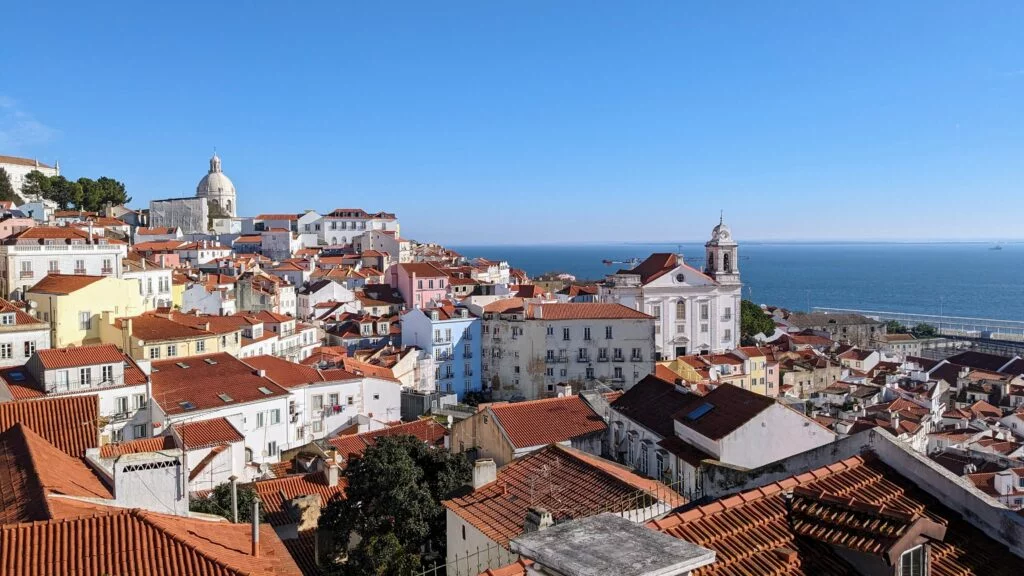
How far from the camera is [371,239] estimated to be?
88.3m

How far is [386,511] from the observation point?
1409 centimetres

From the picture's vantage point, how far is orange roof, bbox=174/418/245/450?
71.5 ft

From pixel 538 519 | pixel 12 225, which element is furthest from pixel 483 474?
pixel 12 225

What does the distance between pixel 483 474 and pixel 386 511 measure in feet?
6.16

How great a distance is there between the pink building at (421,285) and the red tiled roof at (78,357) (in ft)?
118

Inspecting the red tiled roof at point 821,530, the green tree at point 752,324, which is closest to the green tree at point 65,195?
the green tree at point 752,324

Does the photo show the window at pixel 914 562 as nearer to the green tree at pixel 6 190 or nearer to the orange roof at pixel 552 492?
the orange roof at pixel 552 492

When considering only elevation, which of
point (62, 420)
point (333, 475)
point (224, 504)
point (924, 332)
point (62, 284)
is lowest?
point (924, 332)

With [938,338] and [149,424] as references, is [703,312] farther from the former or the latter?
[149,424]

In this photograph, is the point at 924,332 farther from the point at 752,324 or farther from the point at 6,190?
the point at 6,190

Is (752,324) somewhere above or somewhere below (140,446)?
below

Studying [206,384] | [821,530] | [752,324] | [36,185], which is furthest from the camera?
[36,185]

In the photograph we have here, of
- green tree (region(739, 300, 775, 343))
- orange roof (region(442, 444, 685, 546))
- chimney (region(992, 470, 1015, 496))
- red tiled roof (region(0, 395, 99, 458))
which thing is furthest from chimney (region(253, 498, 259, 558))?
green tree (region(739, 300, 775, 343))

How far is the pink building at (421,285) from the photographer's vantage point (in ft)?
202
